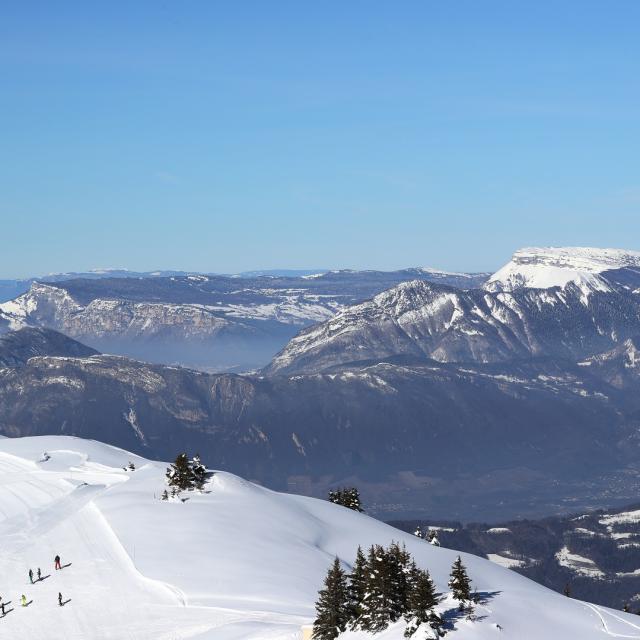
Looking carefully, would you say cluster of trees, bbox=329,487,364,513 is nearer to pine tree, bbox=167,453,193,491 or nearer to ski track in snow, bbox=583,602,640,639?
pine tree, bbox=167,453,193,491

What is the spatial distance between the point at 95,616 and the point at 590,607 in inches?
1939

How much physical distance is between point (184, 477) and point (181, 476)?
0.46 m

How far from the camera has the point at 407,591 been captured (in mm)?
86750

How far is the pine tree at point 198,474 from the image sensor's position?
518ft

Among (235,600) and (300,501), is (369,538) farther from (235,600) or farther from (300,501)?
(235,600)

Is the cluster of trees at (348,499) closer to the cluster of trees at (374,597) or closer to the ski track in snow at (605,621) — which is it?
the ski track in snow at (605,621)

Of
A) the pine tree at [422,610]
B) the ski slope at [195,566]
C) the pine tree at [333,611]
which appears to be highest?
the pine tree at [422,610]

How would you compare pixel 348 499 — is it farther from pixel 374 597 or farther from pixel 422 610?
pixel 422 610

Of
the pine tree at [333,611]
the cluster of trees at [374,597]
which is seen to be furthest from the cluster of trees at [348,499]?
the pine tree at [333,611]

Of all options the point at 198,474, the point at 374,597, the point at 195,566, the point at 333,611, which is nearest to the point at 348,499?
the point at 198,474

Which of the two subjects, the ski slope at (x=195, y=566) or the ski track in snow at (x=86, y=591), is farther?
the ski track in snow at (x=86, y=591)

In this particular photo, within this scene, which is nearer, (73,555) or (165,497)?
(73,555)

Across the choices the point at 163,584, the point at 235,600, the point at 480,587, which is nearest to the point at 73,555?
the point at 163,584

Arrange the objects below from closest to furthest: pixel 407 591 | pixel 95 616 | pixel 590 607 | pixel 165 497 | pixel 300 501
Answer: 1. pixel 407 591
2. pixel 95 616
3. pixel 590 607
4. pixel 165 497
5. pixel 300 501
